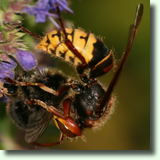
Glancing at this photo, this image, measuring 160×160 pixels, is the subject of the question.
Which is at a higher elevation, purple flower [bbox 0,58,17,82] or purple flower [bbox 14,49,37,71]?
purple flower [bbox 14,49,37,71]

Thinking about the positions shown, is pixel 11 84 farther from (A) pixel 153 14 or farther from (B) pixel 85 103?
(A) pixel 153 14

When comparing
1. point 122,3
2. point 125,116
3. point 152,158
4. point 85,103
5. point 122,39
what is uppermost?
point 122,3

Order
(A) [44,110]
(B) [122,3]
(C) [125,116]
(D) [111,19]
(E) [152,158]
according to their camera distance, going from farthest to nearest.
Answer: (C) [125,116] → (D) [111,19] → (B) [122,3] → (E) [152,158] → (A) [44,110]

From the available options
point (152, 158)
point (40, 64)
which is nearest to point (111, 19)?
point (40, 64)

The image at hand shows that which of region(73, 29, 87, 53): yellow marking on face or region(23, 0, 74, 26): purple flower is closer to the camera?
region(23, 0, 74, 26): purple flower

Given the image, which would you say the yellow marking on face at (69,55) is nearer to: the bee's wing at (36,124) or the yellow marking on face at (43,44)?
the yellow marking on face at (43,44)

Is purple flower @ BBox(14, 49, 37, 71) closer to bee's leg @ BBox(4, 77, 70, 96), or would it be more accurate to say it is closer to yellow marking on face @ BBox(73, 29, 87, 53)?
bee's leg @ BBox(4, 77, 70, 96)

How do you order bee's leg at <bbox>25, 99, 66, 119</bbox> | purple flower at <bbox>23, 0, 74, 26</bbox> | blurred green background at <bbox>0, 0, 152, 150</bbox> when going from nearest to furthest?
purple flower at <bbox>23, 0, 74, 26</bbox> < bee's leg at <bbox>25, 99, 66, 119</bbox> < blurred green background at <bbox>0, 0, 152, 150</bbox>

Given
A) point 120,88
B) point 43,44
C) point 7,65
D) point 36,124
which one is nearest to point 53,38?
point 43,44

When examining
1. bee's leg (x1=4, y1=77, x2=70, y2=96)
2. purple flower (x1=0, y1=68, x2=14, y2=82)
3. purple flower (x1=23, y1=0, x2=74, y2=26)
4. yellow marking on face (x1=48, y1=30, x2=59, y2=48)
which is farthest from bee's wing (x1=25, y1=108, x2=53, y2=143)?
purple flower (x1=23, y1=0, x2=74, y2=26)
